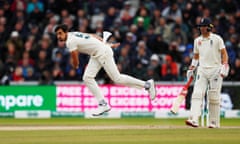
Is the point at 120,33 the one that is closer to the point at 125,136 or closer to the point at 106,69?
the point at 106,69

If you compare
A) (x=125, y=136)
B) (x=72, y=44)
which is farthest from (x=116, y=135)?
(x=72, y=44)

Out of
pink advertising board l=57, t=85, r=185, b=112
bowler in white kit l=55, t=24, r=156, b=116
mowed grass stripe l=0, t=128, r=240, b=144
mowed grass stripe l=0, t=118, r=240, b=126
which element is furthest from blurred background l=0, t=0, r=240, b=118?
mowed grass stripe l=0, t=128, r=240, b=144

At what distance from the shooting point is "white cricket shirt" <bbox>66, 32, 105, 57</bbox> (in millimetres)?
16891

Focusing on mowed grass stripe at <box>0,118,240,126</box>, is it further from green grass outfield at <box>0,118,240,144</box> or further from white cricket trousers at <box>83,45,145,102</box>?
white cricket trousers at <box>83,45,145,102</box>

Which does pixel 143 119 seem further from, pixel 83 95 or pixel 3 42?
pixel 3 42

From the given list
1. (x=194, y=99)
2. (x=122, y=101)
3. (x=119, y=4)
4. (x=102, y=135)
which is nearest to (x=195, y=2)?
(x=119, y=4)

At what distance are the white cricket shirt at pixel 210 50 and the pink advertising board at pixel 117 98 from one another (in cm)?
675

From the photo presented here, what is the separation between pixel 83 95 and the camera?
24125 millimetres

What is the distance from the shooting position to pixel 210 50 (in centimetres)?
1730

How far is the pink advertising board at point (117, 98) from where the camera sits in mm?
24078

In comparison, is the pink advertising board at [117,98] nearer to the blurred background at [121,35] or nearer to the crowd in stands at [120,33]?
the blurred background at [121,35]

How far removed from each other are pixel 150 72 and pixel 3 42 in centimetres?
459

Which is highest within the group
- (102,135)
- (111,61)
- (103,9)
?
(103,9)

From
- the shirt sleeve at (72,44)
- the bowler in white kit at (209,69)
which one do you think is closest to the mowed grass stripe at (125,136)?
the bowler in white kit at (209,69)
